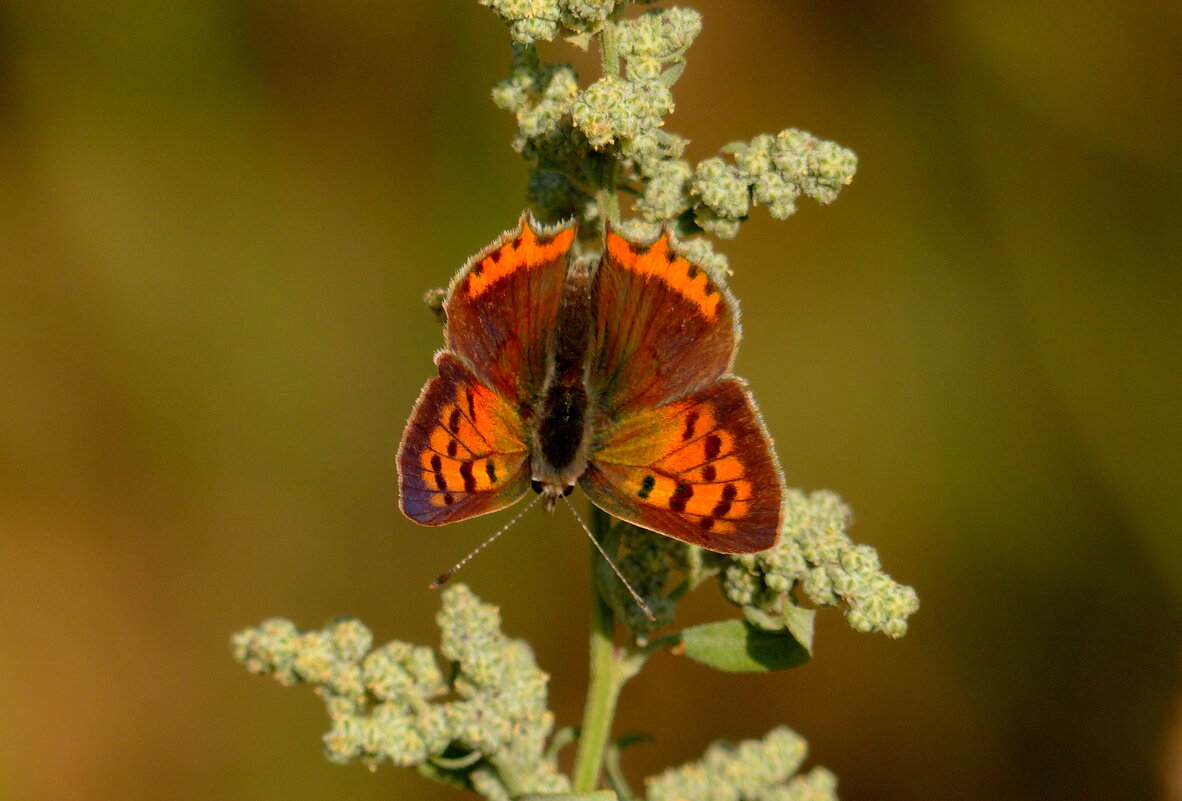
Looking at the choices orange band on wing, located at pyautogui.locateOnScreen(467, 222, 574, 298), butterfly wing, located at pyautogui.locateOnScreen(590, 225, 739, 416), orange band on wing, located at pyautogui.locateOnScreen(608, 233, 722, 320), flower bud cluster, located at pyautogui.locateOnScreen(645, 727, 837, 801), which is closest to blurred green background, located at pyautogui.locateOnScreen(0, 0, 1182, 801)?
flower bud cluster, located at pyautogui.locateOnScreen(645, 727, 837, 801)

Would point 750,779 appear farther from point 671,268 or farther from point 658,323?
point 671,268

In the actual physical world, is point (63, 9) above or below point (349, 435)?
above

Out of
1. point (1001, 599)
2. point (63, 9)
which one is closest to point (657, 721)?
point (1001, 599)

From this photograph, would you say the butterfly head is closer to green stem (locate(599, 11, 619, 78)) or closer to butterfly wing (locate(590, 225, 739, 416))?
butterfly wing (locate(590, 225, 739, 416))

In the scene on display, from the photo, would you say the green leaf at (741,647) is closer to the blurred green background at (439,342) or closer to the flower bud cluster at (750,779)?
the flower bud cluster at (750,779)

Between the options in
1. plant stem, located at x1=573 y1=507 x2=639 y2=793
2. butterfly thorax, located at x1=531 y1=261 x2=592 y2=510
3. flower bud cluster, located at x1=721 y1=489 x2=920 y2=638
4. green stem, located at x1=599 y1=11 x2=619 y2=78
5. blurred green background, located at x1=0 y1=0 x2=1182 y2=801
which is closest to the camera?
flower bud cluster, located at x1=721 y1=489 x2=920 y2=638

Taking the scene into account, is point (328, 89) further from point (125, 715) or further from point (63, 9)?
point (125, 715)

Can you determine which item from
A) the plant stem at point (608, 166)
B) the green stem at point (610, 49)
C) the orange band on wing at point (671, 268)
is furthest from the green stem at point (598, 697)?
the green stem at point (610, 49)
